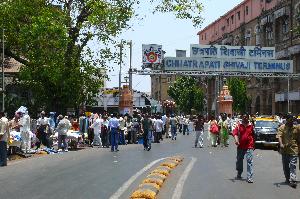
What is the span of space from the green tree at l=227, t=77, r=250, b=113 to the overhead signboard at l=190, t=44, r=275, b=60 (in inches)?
718

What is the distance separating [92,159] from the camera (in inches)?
808

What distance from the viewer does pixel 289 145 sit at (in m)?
13.8

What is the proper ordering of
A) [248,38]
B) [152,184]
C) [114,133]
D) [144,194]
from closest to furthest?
[144,194]
[152,184]
[114,133]
[248,38]

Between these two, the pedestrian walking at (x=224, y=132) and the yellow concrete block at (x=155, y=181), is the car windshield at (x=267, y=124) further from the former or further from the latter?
the yellow concrete block at (x=155, y=181)

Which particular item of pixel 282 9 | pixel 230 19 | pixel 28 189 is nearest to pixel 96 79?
pixel 28 189

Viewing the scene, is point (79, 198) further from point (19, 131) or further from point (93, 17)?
point (93, 17)

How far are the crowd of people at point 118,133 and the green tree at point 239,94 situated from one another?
34.0m

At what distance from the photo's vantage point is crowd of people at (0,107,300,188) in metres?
13.9

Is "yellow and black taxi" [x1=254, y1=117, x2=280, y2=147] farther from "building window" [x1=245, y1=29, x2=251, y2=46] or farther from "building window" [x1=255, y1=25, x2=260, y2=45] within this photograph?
"building window" [x1=245, y1=29, x2=251, y2=46]

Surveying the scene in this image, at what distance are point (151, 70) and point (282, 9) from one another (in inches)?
792

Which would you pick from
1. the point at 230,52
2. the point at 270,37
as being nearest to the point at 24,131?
the point at 230,52

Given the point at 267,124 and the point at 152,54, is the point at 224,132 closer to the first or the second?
the point at 267,124

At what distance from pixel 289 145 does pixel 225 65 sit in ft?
128

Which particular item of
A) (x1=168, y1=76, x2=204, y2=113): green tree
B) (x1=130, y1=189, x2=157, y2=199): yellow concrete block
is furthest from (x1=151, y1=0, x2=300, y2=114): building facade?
(x1=130, y1=189, x2=157, y2=199): yellow concrete block
